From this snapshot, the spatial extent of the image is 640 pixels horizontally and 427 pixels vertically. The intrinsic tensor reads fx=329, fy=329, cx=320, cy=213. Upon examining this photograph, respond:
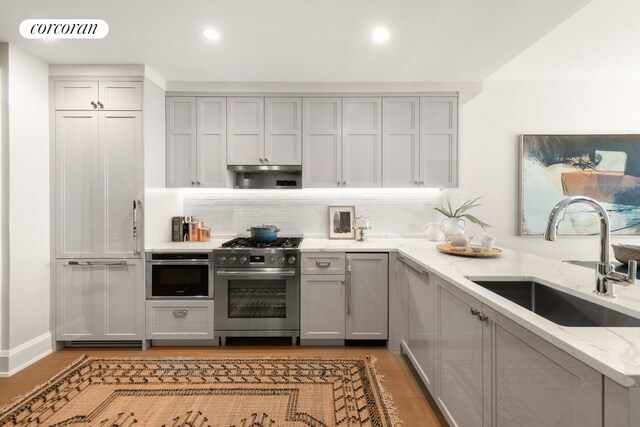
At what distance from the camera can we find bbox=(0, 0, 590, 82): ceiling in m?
2.17

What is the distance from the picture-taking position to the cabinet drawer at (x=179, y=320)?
121 inches

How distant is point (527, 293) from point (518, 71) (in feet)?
9.35

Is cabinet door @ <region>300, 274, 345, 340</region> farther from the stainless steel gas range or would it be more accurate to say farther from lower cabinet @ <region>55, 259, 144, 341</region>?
lower cabinet @ <region>55, 259, 144, 341</region>

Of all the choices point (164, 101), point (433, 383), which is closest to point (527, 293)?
point (433, 383)

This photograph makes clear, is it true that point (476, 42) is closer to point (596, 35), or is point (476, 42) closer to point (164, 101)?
point (596, 35)

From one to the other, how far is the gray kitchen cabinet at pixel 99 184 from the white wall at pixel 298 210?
83cm

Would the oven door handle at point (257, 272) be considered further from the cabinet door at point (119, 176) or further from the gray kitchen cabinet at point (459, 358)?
the gray kitchen cabinet at point (459, 358)

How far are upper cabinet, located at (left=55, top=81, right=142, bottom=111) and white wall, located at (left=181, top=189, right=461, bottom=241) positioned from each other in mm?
1139

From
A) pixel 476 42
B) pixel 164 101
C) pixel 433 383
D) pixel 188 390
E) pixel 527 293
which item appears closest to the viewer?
pixel 527 293

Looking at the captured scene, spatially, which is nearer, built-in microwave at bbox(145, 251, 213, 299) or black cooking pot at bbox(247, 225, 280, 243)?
built-in microwave at bbox(145, 251, 213, 299)

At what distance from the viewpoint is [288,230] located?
12.6 feet

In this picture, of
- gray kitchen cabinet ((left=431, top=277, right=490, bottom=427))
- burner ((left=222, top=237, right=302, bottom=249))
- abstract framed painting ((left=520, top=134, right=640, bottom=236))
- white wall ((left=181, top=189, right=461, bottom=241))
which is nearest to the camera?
gray kitchen cabinet ((left=431, top=277, right=490, bottom=427))

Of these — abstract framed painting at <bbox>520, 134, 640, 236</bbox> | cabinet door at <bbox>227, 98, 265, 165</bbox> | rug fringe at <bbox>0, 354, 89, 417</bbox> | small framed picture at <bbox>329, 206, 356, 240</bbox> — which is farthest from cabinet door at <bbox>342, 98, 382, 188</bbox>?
rug fringe at <bbox>0, 354, 89, 417</bbox>

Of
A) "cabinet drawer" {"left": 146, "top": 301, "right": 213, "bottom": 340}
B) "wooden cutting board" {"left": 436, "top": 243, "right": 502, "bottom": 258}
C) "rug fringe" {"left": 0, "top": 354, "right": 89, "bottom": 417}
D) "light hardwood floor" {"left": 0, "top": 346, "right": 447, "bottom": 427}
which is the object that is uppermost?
"wooden cutting board" {"left": 436, "top": 243, "right": 502, "bottom": 258}
